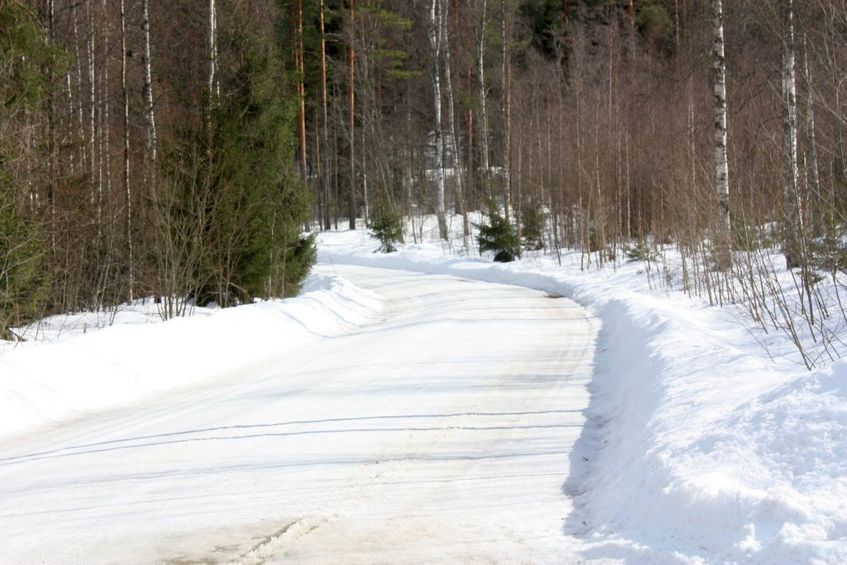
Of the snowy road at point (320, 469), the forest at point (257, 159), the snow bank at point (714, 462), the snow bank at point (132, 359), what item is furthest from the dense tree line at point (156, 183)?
the snow bank at point (714, 462)

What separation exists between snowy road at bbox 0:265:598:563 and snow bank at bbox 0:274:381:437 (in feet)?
1.45

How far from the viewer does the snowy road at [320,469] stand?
473cm

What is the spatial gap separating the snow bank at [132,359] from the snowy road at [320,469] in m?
0.44

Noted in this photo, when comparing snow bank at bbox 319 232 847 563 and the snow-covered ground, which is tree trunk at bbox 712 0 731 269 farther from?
snow bank at bbox 319 232 847 563

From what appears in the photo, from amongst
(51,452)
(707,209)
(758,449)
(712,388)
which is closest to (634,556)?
(758,449)

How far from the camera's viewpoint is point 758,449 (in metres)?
5.00

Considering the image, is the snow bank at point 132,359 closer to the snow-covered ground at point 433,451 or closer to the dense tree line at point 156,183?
the snow-covered ground at point 433,451

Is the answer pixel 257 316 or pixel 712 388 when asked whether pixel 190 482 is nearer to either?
pixel 712 388

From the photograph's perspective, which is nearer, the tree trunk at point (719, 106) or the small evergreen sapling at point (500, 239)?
the tree trunk at point (719, 106)

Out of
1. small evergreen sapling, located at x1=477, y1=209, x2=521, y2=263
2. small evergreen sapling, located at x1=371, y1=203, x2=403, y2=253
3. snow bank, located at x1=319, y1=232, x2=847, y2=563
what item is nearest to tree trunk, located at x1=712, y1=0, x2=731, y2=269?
snow bank, located at x1=319, y1=232, x2=847, y2=563

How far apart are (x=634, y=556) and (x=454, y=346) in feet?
26.8

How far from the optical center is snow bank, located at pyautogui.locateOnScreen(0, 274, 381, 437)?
8.53 m

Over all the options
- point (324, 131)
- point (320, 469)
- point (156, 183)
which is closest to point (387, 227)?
point (324, 131)

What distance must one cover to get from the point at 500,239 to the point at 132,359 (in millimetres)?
21495
